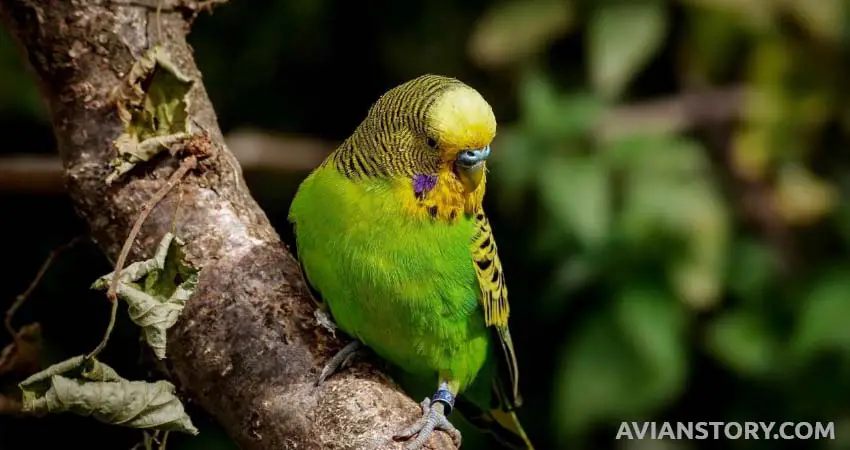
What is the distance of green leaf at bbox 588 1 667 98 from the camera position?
343 cm

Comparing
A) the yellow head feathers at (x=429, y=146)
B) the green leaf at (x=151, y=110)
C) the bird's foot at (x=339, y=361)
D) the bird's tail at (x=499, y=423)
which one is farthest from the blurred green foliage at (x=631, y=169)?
the green leaf at (x=151, y=110)

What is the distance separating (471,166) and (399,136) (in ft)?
0.48

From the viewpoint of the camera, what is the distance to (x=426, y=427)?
5.32ft

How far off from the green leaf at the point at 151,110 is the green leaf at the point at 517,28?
1886 millimetres

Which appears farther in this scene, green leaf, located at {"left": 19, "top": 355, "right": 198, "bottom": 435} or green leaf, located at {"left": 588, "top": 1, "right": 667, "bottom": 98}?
green leaf, located at {"left": 588, "top": 1, "right": 667, "bottom": 98}

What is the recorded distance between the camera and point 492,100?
3.92 metres

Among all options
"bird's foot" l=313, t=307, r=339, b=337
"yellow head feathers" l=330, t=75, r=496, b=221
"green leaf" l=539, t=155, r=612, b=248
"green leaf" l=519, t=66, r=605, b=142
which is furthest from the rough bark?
"green leaf" l=519, t=66, r=605, b=142

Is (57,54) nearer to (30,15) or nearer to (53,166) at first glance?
(30,15)

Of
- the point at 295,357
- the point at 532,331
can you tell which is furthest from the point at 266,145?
the point at 295,357

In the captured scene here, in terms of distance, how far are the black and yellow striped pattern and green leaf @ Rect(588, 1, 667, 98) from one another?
177cm

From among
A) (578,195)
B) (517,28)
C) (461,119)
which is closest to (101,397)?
(461,119)

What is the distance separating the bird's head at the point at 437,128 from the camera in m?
1.67

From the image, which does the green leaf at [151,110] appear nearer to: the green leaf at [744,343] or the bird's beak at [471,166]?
the bird's beak at [471,166]

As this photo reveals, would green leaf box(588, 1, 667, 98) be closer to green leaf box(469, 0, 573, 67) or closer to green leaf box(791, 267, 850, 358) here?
green leaf box(469, 0, 573, 67)
